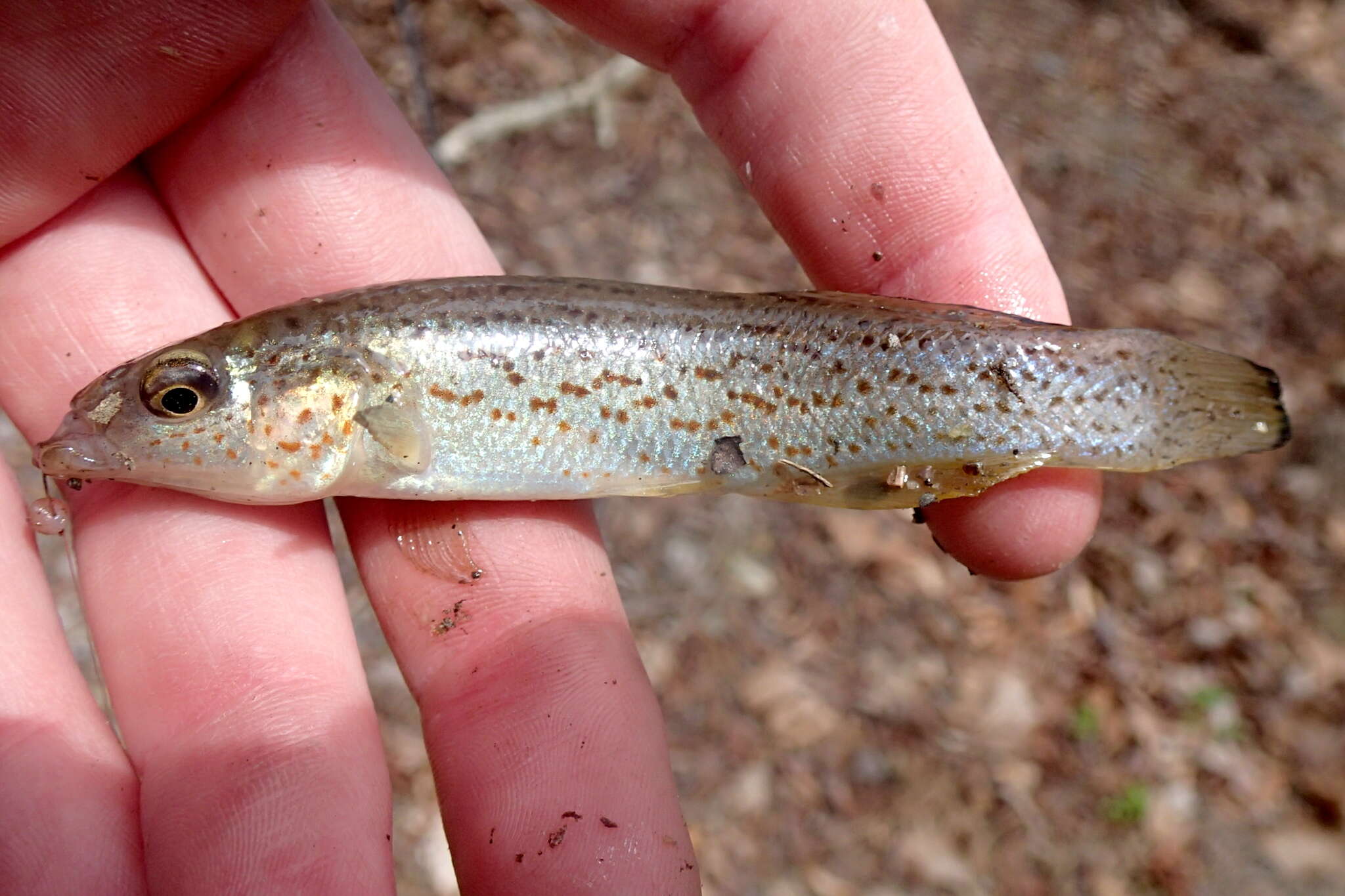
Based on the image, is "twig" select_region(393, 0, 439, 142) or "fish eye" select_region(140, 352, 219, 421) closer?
"fish eye" select_region(140, 352, 219, 421)

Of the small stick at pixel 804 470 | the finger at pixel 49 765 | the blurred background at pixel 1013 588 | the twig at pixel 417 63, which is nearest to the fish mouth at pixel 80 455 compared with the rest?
the finger at pixel 49 765

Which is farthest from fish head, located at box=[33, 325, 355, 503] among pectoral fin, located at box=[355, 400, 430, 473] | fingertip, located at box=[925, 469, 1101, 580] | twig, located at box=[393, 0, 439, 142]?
twig, located at box=[393, 0, 439, 142]

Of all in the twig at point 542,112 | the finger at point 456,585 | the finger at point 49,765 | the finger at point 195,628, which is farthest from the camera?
the twig at point 542,112

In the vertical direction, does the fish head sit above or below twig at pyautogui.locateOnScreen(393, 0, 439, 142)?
above

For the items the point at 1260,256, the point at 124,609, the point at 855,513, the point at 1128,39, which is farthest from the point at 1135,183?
the point at 124,609

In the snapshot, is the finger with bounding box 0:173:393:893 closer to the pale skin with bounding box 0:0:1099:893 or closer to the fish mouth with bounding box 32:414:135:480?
the pale skin with bounding box 0:0:1099:893

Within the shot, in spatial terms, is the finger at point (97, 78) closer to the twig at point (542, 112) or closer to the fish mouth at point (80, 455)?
the fish mouth at point (80, 455)
